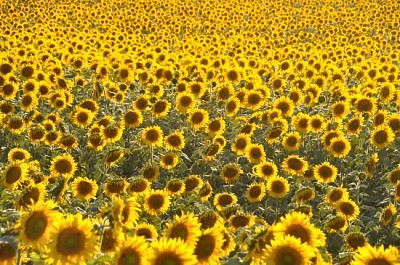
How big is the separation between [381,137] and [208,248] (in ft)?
18.4

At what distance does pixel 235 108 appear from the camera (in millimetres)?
10094

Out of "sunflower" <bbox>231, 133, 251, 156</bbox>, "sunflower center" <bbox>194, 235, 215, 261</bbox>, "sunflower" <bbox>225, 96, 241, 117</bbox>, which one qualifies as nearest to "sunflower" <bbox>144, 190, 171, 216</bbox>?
"sunflower" <bbox>231, 133, 251, 156</bbox>

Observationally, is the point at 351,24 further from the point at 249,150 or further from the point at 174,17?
the point at 249,150

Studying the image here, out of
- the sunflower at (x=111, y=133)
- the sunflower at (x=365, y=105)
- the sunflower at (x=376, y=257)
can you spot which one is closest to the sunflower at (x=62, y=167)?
the sunflower at (x=111, y=133)

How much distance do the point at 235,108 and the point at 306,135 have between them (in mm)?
1333

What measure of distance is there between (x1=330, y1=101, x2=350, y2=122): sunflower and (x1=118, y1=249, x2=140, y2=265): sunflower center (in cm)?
727

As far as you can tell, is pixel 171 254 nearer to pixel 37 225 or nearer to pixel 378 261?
pixel 37 225

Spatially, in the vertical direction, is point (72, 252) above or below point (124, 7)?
below

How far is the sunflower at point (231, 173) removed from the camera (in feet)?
26.1

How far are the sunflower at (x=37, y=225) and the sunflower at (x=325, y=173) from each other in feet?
16.7

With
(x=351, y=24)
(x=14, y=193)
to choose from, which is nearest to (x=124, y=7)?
(x=351, y=24)

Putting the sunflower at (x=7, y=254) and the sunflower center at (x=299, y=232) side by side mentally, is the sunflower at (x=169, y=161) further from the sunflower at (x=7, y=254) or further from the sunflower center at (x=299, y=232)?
the sunflower at (x=7, y=254)

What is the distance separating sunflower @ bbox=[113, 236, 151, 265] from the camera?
3006 millimetres

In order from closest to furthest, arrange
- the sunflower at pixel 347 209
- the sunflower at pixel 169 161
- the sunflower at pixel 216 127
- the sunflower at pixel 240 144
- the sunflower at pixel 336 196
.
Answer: the sunflower at pixel 347 209, the sunflower at pixel 336 196, the sunflower at pixel 169 161, the sunflower at pixel 240 144, the sunflower at pixel 216 127
